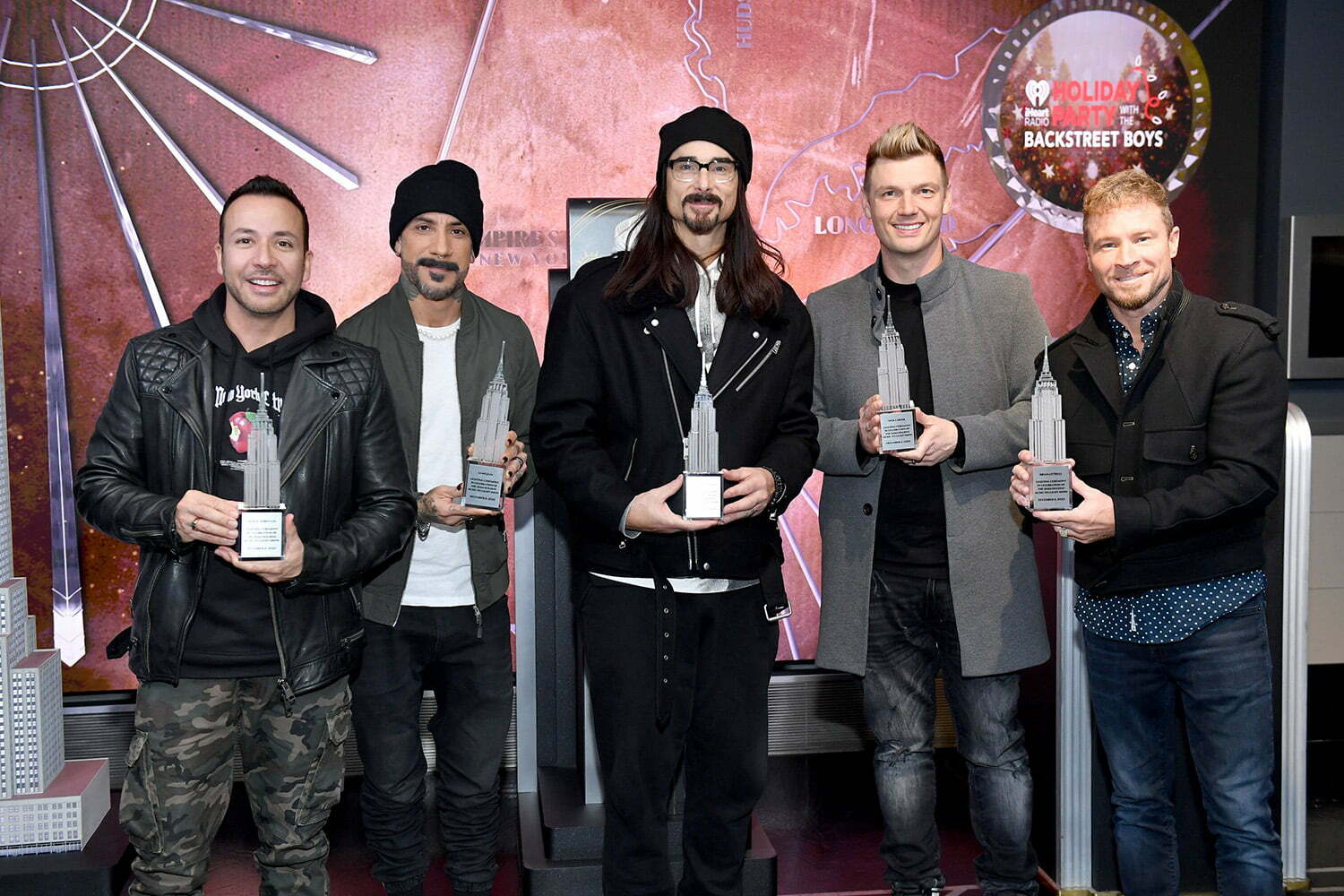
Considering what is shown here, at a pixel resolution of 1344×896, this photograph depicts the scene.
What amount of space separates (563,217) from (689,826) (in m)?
2.40

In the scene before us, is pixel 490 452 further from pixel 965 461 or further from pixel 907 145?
pixel 907 145

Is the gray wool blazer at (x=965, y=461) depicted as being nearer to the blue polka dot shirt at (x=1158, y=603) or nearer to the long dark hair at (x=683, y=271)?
the blue polka dot shirt at (x=1158, y=603)

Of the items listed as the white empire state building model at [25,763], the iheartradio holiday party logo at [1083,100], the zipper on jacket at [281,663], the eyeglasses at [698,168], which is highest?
the iheartradio holiday party logo at [1083,100]

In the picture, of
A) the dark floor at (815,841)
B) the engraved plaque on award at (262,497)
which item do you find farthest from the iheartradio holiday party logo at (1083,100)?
the engraved plaque on award at (262,497)

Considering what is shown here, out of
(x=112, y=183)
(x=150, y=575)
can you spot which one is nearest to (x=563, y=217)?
(x=112, y=183)

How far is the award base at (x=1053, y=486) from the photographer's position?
2.17 metres

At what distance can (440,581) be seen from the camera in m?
2.56

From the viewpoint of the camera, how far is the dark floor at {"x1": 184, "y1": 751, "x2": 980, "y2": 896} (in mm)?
3125

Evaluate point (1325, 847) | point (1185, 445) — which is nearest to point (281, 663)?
point (1185, 445)

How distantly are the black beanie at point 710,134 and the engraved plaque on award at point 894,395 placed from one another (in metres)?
0.47

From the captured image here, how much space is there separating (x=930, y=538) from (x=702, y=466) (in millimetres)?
615

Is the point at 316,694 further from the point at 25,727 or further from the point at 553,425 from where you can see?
the point at 25,727

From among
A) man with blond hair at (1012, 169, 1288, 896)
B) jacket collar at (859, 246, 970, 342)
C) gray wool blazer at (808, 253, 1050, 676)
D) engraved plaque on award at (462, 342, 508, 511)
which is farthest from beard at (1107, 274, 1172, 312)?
engraved plaque on award at (462, 342, 508, 511)

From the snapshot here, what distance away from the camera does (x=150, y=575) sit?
2.16 metres
